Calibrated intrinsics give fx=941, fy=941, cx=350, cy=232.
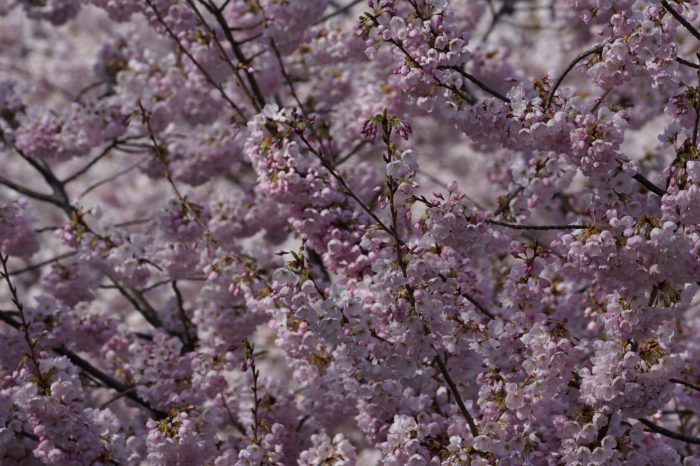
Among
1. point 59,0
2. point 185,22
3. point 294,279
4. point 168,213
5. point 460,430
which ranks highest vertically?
point 59,0

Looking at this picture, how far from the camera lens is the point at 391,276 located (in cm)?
352

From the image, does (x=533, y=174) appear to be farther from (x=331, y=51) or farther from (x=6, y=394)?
(x=6, y=394)

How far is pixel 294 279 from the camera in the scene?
3615mm

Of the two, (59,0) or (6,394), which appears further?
(59,0)

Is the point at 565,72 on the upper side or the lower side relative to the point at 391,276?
upper

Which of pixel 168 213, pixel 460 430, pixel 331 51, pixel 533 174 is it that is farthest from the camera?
pixel 331 51

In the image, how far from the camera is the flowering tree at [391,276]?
141 inches

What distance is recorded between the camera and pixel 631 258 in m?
3.45

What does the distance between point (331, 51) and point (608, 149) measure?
2.83m

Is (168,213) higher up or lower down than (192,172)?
lower down

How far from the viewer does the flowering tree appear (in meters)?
3.59

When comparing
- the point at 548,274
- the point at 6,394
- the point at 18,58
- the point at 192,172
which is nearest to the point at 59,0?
the point at 192,172

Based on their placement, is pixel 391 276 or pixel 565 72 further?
pixel 565 72

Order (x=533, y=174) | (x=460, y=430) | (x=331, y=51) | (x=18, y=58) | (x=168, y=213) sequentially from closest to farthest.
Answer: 1. (x=460, y=430)
2. (x=533, y=174)
3. (x=168, y=213)
4. (x=331, y=51)
5. (x=18, y=58)
